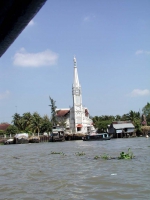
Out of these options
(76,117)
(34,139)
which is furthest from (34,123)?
(76,117)

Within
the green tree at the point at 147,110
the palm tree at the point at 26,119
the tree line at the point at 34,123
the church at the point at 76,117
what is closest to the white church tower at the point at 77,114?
the church at the point at 76,117

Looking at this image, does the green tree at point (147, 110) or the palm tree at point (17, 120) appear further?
the green tree at point (147, 110)

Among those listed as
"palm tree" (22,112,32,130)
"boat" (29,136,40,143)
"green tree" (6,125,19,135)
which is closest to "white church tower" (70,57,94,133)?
"palm tree" (22,112,32,130)

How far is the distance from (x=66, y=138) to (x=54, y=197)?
2139 inches

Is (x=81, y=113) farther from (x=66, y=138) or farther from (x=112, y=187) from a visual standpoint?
(x=112, y=187)

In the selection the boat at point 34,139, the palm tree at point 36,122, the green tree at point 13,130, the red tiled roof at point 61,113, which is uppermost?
the red tiled roof at point 61,113

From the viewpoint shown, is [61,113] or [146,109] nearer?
[61,113]

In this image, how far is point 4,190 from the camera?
29.9 ft

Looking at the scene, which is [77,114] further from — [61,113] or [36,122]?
[36,122]

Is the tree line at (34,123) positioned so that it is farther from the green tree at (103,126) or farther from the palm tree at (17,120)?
the green tree at (103,126)

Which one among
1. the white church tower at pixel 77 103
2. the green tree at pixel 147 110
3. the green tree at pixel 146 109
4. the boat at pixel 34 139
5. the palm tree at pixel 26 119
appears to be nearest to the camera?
the boat at pixel 34 139

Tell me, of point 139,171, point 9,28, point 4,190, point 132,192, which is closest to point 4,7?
point 9,28

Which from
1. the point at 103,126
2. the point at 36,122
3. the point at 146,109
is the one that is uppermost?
the point at 146,109

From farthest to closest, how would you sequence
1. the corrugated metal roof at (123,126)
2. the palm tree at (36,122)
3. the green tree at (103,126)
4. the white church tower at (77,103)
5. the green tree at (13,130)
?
1. the green tree at (103,126)
2. the white church tower at (77,103)
3. the green tree at (13,130)
4. the palm tree at (36,122)
5. the corrugated metal roof at (123,126)
